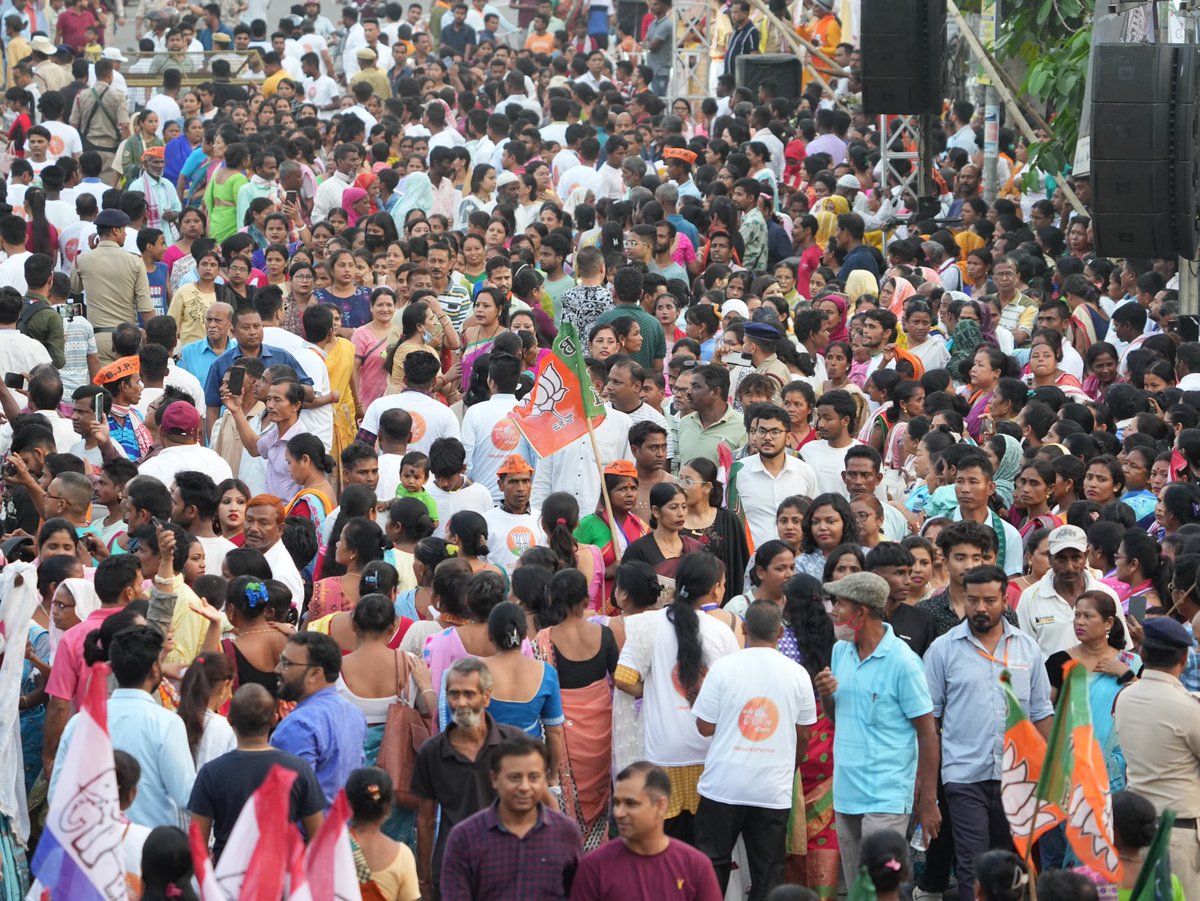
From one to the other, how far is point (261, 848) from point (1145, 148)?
839 centimetres

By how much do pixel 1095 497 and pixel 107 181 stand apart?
496 inches

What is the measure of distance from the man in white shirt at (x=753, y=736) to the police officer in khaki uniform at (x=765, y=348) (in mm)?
4095

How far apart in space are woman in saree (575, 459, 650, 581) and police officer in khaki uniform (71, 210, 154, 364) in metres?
4.89

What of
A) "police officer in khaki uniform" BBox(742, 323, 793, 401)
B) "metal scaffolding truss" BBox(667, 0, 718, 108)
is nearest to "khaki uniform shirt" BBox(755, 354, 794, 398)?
"police officer in khaki uniform" BBox(742, 323, 793, 401)

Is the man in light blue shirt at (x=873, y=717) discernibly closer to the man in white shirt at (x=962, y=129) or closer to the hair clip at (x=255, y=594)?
the hair clip at (x=255, y=594)

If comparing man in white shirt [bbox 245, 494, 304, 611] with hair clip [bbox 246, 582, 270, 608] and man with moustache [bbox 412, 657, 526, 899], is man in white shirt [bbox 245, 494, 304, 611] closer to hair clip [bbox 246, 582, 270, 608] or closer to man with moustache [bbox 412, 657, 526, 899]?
hair clip [bbox 246, 582, 270, 608]

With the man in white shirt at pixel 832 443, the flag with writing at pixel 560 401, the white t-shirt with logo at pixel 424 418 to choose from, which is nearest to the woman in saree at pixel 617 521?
the flag with writing at pixel 560 401

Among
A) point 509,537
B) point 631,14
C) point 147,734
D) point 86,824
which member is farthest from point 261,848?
point 631,14

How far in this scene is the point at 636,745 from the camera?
7.50m

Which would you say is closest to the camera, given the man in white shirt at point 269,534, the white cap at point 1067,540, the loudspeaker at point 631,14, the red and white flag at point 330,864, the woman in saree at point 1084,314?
the red and white flag at point 330,864

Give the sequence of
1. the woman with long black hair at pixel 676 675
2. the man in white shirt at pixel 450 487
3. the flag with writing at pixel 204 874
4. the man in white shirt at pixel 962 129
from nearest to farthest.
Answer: the flag with writing at pixel 204 874 → the woman with long black hair at pixel 676 675 → the man in white shirt at pixel 450 487 → the man in white shirt at pixel 962 129

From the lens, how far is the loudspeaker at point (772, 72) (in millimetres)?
23891

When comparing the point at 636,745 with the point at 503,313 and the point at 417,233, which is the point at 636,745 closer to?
the point at 503,313

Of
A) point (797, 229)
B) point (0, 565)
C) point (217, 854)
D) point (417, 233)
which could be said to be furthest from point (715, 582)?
point (797, 229)
